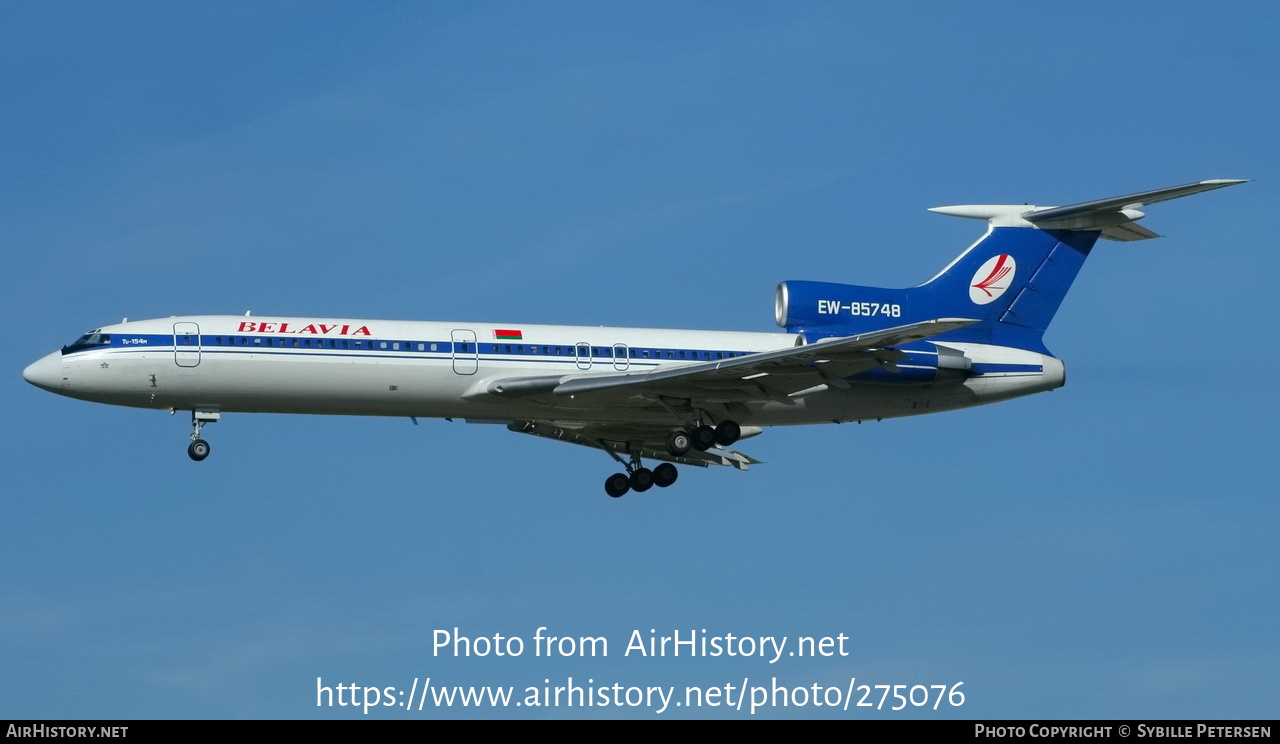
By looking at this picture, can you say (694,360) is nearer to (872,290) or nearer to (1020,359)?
(872,290)

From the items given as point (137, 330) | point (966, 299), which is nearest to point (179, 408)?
point (137, 330)

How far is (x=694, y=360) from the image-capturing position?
3612 centimetres

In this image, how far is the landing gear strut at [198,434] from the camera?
1347 inches

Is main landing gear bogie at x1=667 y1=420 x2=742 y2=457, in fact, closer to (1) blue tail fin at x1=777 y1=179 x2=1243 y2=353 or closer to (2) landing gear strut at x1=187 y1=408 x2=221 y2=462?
(1) blue tail fin at x1=777 y1=179 x2=1243 y2=353

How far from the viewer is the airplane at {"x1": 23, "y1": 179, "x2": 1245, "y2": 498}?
3378 centimetres

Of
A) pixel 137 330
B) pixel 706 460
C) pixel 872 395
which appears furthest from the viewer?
pixel 706 460

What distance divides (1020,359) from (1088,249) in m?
3.28

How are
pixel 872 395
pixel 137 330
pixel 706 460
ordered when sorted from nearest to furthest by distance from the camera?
pixel 137 330
pixel 872 395
pixel 706 460

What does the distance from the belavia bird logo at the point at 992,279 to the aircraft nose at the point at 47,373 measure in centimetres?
1839

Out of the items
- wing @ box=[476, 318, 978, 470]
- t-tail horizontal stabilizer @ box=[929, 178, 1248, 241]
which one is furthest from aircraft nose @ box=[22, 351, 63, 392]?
t-tail horizontal stabilizer @ box=[929, 178, 1248, 241]

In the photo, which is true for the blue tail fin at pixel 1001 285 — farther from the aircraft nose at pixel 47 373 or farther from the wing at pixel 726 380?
the aircraft nose at pixel 47 373

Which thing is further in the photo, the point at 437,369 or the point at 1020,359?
the point at 1020,359

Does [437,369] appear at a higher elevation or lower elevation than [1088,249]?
lower

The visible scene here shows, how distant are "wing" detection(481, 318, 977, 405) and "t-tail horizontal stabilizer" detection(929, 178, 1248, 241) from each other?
5183 millimetres
